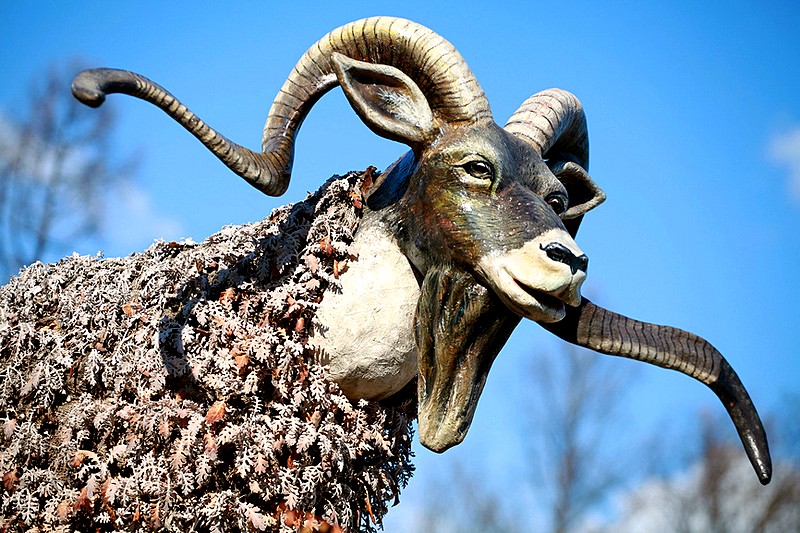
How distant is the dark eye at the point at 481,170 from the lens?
4.90 metres

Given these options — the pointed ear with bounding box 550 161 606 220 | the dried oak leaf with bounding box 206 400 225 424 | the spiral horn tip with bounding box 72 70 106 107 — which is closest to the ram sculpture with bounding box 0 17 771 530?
the dried oak leaf with bounding box 206 400 225 424

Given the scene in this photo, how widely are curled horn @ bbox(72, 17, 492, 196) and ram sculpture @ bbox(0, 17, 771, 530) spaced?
0.4 inches

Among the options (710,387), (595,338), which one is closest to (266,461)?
(595,338)

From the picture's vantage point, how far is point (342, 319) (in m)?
5.09

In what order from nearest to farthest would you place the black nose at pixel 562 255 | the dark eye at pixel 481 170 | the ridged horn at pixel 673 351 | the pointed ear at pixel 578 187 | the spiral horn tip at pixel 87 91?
1. the spiral horn tip at pixel 87 91
2. the black nose at pixel 562 255
3. the dark eye at pixel 481 170
4. the ridged horn at pixel 673 351
5. the pointed ear at pixel 578 187

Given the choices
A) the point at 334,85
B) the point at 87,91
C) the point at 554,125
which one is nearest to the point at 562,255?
the point at 554,125

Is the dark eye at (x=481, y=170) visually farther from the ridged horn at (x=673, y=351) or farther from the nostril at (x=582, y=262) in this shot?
the ridged horn at (x=673, y=351)

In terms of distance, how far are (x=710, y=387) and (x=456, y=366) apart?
1559mm

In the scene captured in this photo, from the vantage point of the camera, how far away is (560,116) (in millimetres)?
5938

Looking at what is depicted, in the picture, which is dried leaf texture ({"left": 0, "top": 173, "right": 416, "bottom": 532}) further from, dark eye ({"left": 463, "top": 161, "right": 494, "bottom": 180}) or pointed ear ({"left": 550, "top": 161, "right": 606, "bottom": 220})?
pointed ear ({"left": 550, "top": 161, "right": 606, "bottom": 220})

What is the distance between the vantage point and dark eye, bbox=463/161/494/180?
490 cm

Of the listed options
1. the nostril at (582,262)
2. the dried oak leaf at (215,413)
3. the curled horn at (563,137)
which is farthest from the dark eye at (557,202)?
the dried oak leaf at (215,413)

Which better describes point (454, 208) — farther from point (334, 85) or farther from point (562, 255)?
point (334, 85)

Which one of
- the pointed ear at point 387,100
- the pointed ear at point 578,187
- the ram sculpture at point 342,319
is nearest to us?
the ram sculpture at point 342,319
